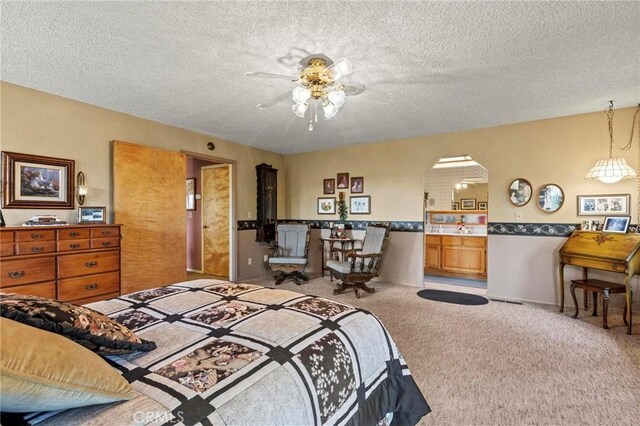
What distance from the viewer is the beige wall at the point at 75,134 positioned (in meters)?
2.92

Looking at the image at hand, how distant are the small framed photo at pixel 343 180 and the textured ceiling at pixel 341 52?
6.59 ft

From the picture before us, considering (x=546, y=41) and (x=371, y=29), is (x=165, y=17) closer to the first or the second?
(x=371, y=29)

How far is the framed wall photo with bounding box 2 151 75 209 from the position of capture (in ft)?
9.49

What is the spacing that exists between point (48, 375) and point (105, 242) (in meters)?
2.94

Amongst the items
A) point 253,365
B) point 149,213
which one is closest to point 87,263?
point 149,213

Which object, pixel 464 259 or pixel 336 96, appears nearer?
pixel 336 96

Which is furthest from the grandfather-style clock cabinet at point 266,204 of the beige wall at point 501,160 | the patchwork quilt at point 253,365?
the patchwork quilt at point 253,365

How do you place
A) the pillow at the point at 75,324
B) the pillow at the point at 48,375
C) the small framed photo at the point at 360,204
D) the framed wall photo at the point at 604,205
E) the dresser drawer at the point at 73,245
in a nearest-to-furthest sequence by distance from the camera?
the pillow at the point at 48,375
the pillow at the point at 75,324
the dresser drawer at the point at 73,245
the framed wall photo at the point at 604,205
the small framed photo at the point at 360,204

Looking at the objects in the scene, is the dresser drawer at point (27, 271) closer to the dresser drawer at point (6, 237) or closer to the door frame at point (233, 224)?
the dresser drawer at point (6, 237)

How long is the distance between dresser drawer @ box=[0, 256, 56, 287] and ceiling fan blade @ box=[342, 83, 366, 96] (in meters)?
3.16

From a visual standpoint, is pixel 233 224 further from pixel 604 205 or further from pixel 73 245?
pixel 604 205

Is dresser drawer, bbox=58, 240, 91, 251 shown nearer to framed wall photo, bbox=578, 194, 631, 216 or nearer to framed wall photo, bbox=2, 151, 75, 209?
framed wall photo, bbox=2, 151, 75, 209

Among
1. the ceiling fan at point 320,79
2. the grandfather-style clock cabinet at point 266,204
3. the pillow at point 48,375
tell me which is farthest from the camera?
the grandfather-style clock cabinet at point 266,204

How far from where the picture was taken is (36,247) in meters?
2.72
